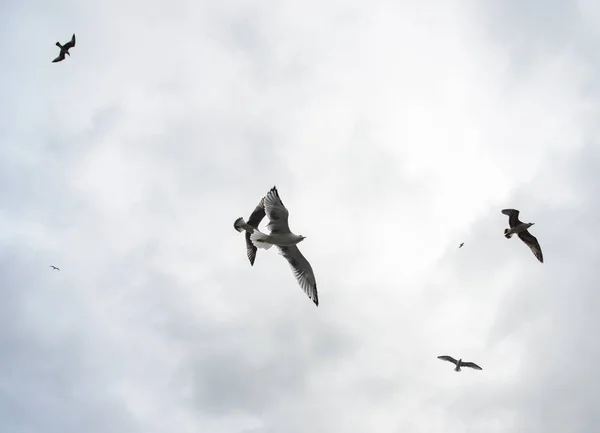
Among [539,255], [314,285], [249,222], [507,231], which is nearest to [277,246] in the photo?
[314,285]

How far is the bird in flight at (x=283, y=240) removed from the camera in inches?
1272

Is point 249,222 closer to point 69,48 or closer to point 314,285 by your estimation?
point 314,285

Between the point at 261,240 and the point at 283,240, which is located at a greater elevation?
the point at 283,240

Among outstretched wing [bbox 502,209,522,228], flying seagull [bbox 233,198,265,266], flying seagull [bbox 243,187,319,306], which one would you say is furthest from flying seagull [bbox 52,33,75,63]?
outstretched wing [bbox 502,209,522,228]

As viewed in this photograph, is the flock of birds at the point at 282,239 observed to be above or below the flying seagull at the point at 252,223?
below

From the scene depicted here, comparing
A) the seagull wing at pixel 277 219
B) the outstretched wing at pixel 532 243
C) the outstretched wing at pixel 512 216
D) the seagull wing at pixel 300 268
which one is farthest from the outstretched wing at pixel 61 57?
the outstretched wing at pixel 532 243

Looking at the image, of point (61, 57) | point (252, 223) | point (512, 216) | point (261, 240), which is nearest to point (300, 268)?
point (261, 240)

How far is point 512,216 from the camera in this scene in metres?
39.6

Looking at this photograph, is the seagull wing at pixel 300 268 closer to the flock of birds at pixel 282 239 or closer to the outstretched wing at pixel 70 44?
the flock of birds at pixel 282 239

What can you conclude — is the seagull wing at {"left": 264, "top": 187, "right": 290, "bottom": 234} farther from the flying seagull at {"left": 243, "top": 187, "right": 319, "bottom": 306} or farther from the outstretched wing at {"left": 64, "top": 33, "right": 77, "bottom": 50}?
the outstretched wing at {"left": 64, "top": 33, "right": 77, "bottom": 50}

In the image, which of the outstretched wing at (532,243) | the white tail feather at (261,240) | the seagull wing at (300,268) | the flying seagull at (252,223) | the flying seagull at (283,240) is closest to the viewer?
the white tail feather at (261,240)

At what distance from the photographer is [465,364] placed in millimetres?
52625

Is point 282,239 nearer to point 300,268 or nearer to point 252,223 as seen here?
point 300,268

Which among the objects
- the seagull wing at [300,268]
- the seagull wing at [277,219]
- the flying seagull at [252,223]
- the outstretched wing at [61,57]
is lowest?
the seagull wing at [300,268]
